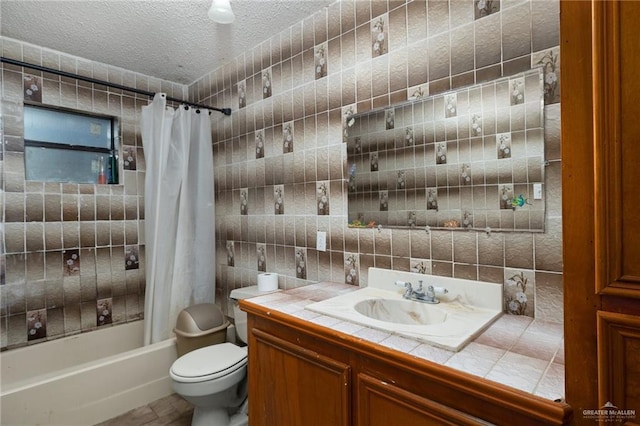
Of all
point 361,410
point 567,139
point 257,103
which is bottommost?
point 361,410

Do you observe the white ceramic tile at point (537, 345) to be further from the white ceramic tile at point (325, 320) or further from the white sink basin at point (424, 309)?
the white ceramic tile at point (325, 320)

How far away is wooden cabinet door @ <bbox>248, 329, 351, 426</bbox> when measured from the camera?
105 centimetres

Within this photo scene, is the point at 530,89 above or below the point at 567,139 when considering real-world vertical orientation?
above

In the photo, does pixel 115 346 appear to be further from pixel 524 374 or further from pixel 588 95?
pixel 588 95

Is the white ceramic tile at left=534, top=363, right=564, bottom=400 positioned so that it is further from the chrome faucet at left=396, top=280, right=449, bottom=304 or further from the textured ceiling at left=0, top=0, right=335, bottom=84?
the textured ceiling at left=0, top=0, right=335, bottom=84

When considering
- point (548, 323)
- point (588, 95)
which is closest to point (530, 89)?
point (588, 95)

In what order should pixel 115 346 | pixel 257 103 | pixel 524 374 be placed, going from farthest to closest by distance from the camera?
pixel 115 346
pixel 257 103
pixel 524 374

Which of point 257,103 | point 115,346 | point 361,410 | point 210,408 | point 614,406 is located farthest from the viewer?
point 115,346

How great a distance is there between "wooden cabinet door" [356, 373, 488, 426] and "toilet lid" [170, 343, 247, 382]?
3.07 feet

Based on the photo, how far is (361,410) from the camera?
992 millimetres

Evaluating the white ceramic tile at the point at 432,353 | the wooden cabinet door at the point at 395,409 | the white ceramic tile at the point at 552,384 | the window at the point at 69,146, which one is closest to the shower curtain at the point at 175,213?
the window at the point at 69,146

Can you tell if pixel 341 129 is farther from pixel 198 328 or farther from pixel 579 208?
pixel 198 328

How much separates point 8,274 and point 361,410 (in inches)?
96.0

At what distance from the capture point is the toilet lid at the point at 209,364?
1.61 m
